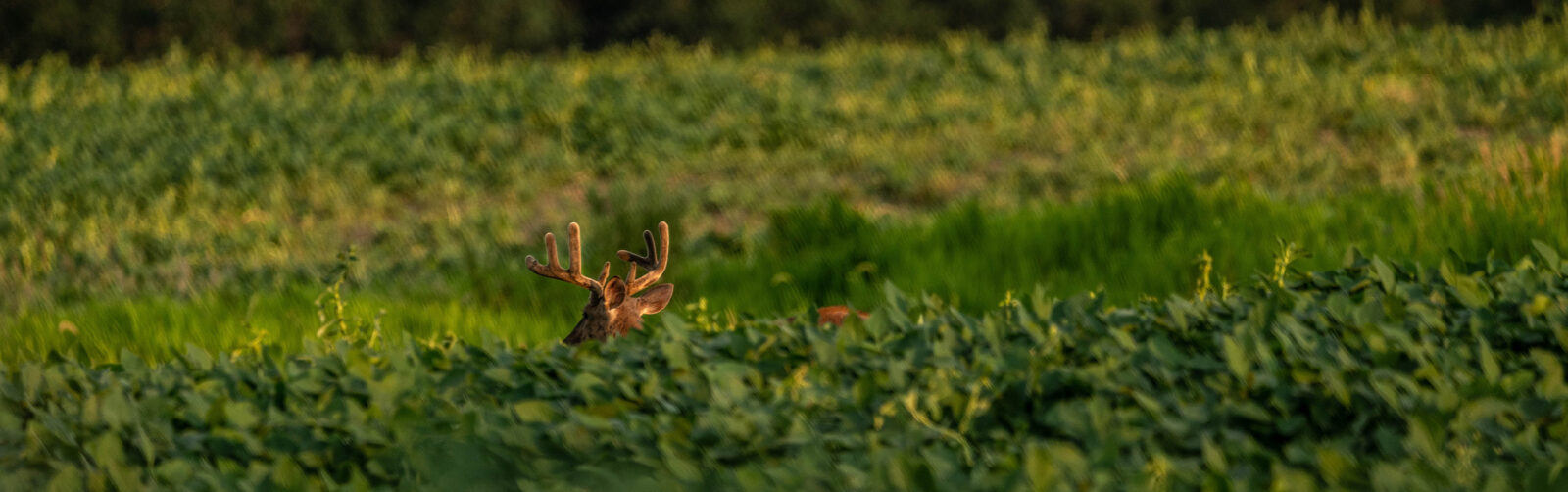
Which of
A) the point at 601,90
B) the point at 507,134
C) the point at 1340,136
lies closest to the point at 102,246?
the point at 507,134

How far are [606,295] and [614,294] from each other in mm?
44

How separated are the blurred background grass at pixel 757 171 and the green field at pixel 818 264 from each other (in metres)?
0.04

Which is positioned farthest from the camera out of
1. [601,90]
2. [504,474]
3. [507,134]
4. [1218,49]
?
[1218,49]

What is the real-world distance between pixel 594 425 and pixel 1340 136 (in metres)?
8.71

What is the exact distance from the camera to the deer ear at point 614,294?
12.7 feet

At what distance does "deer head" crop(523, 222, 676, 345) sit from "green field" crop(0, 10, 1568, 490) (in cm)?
24

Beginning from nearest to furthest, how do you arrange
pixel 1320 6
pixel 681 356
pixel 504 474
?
pixel 504 474, pixel 681 356, pixel 1320 6

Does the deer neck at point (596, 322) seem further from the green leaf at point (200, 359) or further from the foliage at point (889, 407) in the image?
the green leaf at point (200, 359)

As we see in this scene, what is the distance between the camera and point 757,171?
32.3 feet

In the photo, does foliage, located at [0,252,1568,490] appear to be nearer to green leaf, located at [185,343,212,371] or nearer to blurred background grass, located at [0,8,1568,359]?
green leaf, located at [185,343,212,371]

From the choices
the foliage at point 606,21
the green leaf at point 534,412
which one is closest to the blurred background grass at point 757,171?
the foliage at point 606,21

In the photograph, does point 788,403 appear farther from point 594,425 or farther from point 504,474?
point 504,474

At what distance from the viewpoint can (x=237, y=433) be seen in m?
2.63

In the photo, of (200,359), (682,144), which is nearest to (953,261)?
(200,359)
